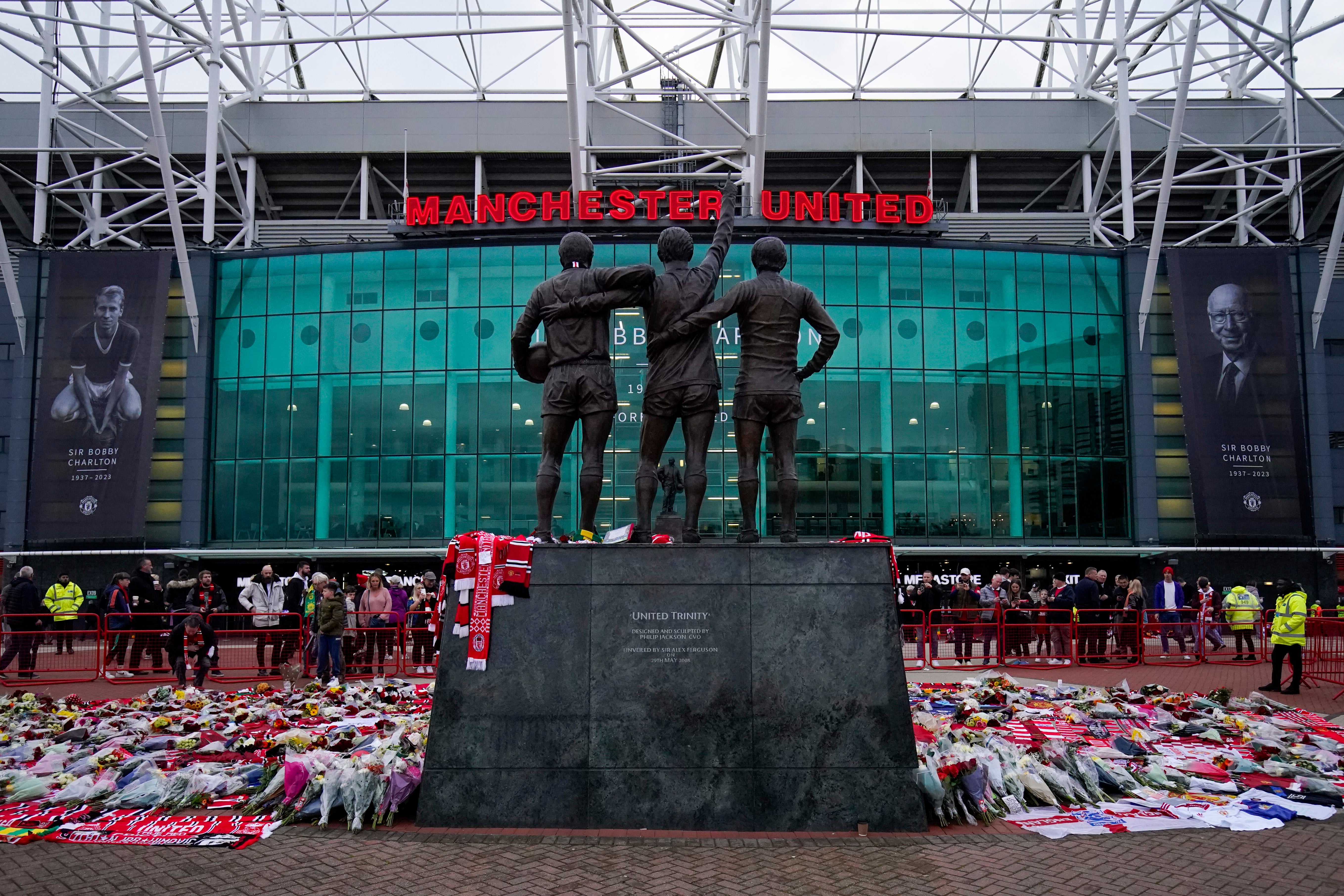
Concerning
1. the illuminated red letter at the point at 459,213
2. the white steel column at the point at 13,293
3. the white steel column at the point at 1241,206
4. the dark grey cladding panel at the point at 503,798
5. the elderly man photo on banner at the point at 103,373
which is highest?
the white steel column at the point at 1241,206

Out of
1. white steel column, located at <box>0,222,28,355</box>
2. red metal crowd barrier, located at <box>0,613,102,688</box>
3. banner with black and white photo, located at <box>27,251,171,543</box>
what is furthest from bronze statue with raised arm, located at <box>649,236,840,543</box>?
white steel column, located at <box>0,222,28,355</box>

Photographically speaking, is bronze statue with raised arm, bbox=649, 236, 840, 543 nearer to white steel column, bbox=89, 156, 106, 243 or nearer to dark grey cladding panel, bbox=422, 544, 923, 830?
dark grey cladding panel, bbox=422, 544, 923, 830

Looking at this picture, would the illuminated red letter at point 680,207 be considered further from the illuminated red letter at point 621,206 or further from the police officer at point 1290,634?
the police officer at point 1290,634

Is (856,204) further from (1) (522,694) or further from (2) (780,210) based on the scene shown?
(1) (522,694)

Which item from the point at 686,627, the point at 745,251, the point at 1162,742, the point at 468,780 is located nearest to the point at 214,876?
the point at 468,780

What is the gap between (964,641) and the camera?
1938 cm

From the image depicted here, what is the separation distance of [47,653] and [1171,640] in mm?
21028

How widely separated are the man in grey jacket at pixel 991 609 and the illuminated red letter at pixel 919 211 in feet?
51.0

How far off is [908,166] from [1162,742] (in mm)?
36534

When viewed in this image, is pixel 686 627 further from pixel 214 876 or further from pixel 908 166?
pixel 908 166

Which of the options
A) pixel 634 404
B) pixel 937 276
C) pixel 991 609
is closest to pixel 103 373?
pixel 634 404

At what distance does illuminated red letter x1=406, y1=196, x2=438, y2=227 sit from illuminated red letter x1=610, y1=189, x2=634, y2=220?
6153mm

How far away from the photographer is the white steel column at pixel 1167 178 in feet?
104

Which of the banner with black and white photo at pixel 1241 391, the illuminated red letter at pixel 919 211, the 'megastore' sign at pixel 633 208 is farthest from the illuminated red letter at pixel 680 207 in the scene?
the banner with black and white photo at pixel 1241 391
